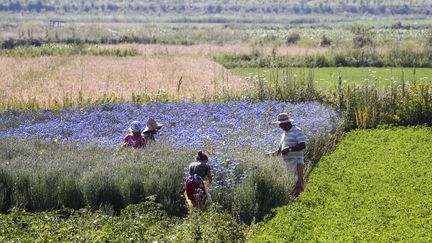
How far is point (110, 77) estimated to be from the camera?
119 feet

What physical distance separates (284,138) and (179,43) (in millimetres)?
49767

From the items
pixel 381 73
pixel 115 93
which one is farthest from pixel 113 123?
pixel 381 73

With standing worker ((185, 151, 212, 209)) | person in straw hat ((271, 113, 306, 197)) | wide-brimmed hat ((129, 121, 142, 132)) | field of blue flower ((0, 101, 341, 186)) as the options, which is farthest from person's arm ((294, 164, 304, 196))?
wide-brimmed hat ((129, 121, 142, 132))

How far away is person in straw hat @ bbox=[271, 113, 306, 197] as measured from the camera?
15.3 meters

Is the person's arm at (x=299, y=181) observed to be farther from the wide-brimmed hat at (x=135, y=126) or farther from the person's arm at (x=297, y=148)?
the wide-brimmed hat at (x=135, y=126)

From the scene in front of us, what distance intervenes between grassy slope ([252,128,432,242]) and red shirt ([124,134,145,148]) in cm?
347

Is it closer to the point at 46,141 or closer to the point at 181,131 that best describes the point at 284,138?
A: the point at 181,131

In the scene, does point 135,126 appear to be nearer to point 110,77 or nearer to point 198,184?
point 198,184

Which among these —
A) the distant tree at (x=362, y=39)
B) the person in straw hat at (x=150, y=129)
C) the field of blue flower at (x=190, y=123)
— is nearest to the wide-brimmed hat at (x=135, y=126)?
the person in straw hat at (x=150, y=129)

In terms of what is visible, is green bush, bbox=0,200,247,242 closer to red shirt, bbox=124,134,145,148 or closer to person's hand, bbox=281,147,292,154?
person's hand, bbox=281,147,292,154

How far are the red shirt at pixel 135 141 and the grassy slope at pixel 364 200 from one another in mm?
3470

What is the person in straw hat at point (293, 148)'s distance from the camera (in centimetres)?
1534

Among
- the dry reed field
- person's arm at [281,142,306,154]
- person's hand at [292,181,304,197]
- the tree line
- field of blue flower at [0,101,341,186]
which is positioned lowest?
the tree line

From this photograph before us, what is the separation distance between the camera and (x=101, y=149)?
55.9 ft
